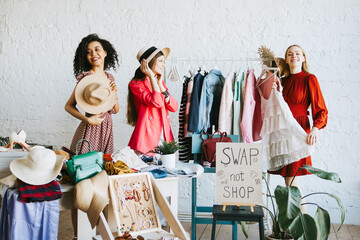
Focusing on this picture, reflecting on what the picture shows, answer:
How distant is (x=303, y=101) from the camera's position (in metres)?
3.53

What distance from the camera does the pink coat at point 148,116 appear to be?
347 centimetres

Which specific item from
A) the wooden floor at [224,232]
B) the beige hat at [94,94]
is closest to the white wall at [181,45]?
the wooden floor at [224,232]

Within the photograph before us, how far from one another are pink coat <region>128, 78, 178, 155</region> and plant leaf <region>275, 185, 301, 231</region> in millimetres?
1317

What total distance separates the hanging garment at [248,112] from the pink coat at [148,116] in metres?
0.69

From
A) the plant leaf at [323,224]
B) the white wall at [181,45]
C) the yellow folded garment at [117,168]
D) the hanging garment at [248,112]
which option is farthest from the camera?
the white wall at [181,45]

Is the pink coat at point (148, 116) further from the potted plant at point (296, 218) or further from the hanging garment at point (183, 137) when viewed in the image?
the potted plant at point (296, 218)

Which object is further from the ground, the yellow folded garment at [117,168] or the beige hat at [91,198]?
the yellow folded garment at [117,168]

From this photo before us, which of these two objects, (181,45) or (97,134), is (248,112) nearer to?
(181,45)

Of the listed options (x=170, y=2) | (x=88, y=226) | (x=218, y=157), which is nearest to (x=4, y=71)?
(x=170, y=2)

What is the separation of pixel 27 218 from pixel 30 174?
0.24 meters

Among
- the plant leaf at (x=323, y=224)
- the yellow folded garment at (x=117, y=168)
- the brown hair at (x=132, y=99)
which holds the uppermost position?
the brown hair at (x=132, y=99)

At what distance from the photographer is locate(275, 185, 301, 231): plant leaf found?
2.53m

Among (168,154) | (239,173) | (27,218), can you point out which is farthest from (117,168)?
(239,173)

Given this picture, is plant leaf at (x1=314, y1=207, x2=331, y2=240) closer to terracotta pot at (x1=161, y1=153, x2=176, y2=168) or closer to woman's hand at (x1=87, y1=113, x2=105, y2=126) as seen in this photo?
terracotta pot at (x1=161, y1=153, x2=176, y2=168)
